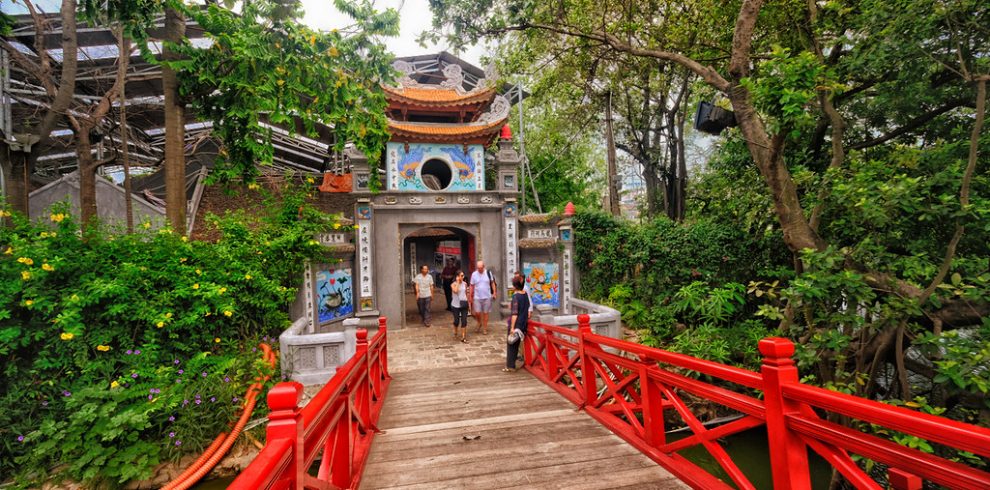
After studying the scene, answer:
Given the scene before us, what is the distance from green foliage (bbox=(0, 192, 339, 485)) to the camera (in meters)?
4.70

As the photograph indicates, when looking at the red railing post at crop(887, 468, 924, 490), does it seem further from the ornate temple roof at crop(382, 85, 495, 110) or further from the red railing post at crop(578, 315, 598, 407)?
the ornate temple roof at crop(382, 85, 495, 110)

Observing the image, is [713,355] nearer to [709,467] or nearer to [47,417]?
[709,467]

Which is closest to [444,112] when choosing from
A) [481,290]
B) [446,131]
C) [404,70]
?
[446,131]

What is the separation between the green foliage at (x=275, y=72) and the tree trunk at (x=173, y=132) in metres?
0.27

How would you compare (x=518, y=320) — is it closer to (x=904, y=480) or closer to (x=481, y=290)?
(x=481, y=290)

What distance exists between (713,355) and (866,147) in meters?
4.18

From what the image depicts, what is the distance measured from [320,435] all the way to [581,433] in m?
2.20

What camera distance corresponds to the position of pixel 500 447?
321cm

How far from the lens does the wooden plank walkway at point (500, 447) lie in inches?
107

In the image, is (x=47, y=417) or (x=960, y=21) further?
(x=47, y=417)

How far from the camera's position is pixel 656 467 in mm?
2781

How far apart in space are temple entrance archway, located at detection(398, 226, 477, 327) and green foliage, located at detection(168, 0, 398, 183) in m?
4.36

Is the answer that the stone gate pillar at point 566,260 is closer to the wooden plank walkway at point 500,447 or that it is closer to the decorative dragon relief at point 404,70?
the wooden plank walkway at point 500,447

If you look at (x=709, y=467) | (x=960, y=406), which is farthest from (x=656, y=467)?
(x=960, y=406)
